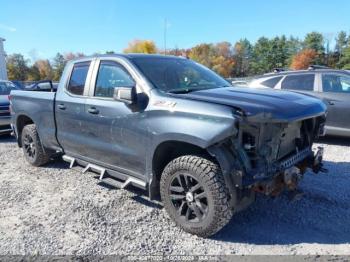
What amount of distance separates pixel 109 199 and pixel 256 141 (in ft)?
7.72

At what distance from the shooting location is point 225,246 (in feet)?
11.8

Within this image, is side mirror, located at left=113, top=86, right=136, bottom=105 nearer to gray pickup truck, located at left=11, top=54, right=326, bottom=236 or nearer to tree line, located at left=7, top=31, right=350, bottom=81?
gray pickup truck, located at left=11, top=54, right=326, bottom=236

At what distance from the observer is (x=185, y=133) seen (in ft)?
11.6

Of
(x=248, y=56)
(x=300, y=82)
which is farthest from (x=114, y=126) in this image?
(x=248, y=56)

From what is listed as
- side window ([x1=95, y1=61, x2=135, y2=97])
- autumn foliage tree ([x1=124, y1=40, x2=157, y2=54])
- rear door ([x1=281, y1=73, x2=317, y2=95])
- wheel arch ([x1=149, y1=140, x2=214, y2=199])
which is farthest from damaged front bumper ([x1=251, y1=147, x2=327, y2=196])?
autumn foliage tree ([x1=124, y1=40, x2=157, y2=54])

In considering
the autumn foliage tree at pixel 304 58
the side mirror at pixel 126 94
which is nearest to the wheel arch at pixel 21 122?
the side mirror at pixel 126 94

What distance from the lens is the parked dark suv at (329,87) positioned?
761 centimetres

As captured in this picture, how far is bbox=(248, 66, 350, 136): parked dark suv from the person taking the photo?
300 inches

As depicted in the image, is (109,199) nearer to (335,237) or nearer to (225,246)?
(225,246)

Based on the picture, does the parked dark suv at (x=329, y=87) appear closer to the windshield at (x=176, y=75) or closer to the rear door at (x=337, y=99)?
the rear door at (x=337, y=99)

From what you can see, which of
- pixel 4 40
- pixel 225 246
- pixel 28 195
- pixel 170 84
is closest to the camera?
pixel 225 246

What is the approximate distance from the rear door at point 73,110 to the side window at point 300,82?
516 centimetres

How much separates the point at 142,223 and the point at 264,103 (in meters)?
1.95

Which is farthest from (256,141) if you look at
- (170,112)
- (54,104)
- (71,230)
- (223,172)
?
(54,104)
